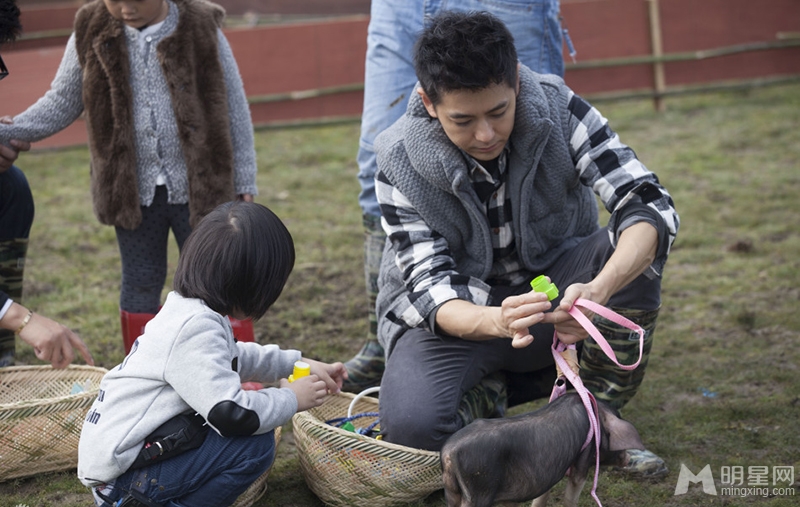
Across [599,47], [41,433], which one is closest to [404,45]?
[41,433]

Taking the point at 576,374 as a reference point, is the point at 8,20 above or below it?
above

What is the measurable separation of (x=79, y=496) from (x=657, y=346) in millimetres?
2306

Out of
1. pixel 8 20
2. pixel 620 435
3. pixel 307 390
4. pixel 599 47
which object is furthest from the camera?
pixel 599 47

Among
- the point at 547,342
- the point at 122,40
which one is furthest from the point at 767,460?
the point at 122,40

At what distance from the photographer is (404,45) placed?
332 cm

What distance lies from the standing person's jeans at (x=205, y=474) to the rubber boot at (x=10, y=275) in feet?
4.19

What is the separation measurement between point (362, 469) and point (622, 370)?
855mm

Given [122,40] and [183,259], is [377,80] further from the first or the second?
[183,259]

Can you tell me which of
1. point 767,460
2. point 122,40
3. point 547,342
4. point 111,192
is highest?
point 122,40

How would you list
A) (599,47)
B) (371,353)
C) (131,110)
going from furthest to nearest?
(599,47), (371,353), (131,110)

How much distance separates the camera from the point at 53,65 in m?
7.77

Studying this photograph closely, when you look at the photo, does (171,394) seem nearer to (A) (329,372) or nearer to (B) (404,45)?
(A) (329,372)

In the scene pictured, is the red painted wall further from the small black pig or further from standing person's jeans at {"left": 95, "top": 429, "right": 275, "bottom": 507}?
the small black pig

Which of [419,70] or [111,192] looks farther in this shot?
[111,192]
